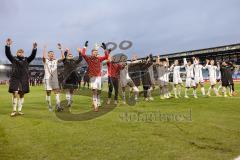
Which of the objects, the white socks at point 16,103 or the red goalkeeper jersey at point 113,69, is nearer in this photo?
the white socks at point 16,103

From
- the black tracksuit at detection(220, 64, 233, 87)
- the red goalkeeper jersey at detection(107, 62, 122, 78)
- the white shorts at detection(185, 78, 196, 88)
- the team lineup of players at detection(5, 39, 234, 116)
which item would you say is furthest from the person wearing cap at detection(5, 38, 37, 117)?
the black tracksuit at detection(220, 64, 233, 87)

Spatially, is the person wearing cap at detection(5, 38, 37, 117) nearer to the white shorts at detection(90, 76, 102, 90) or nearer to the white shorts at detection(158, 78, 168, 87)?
the white shorts at detection(90, 76, 102, 90)

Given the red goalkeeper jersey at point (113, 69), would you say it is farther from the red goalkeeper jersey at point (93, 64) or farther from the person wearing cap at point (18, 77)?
the person wearing cap at point (18, 77)

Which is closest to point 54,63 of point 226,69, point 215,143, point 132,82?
point 132,82

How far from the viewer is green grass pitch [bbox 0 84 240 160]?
559 cm

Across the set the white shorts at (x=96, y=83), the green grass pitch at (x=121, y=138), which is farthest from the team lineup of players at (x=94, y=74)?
the green grass pitch at (x=121, y=138)

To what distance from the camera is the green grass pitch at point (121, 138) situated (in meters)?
5.59

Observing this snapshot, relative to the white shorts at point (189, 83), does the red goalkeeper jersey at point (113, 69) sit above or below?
above

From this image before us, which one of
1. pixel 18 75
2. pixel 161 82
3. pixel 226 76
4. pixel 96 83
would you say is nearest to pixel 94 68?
pixel 96 83

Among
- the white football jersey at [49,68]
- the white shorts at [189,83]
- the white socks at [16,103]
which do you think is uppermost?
the white football jersey at [49,68]

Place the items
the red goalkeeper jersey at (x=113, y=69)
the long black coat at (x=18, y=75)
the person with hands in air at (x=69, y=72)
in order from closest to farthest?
the long black coat at (x=18, y=75)
the person with hands in air at (x=69, y=72)
the red goalkeeper jersey at (x=113, y=69)

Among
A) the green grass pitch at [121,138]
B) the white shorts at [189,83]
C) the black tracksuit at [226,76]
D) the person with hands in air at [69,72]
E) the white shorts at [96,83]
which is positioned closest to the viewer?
the green grass pitch at [121,138]

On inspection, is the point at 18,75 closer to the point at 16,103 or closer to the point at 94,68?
the point at 16,103

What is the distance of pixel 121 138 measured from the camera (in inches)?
273
